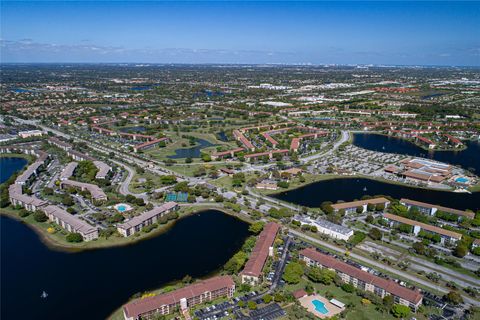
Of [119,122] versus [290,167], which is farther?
[119,122]

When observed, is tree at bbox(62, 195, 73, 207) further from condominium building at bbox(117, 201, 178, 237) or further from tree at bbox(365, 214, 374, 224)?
tree at bbox(365, 214, 374, 224)

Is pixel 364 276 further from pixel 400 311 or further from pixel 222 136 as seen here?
pixel 222 136

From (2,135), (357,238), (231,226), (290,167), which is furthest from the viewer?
(2,135)

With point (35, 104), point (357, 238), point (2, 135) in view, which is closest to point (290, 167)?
point (357, 238)

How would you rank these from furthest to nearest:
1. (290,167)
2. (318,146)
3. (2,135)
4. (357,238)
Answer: (2,135), (318,146), (290,167), (357,238)

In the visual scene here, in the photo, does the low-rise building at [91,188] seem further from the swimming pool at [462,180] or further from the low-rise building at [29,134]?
the swimming pool at [462,180]

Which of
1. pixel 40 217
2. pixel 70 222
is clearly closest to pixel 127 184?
pixel 40 217

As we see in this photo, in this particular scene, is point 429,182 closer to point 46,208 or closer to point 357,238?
point 357,238

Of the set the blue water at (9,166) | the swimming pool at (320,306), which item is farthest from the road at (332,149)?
the blue water at (9,166)
